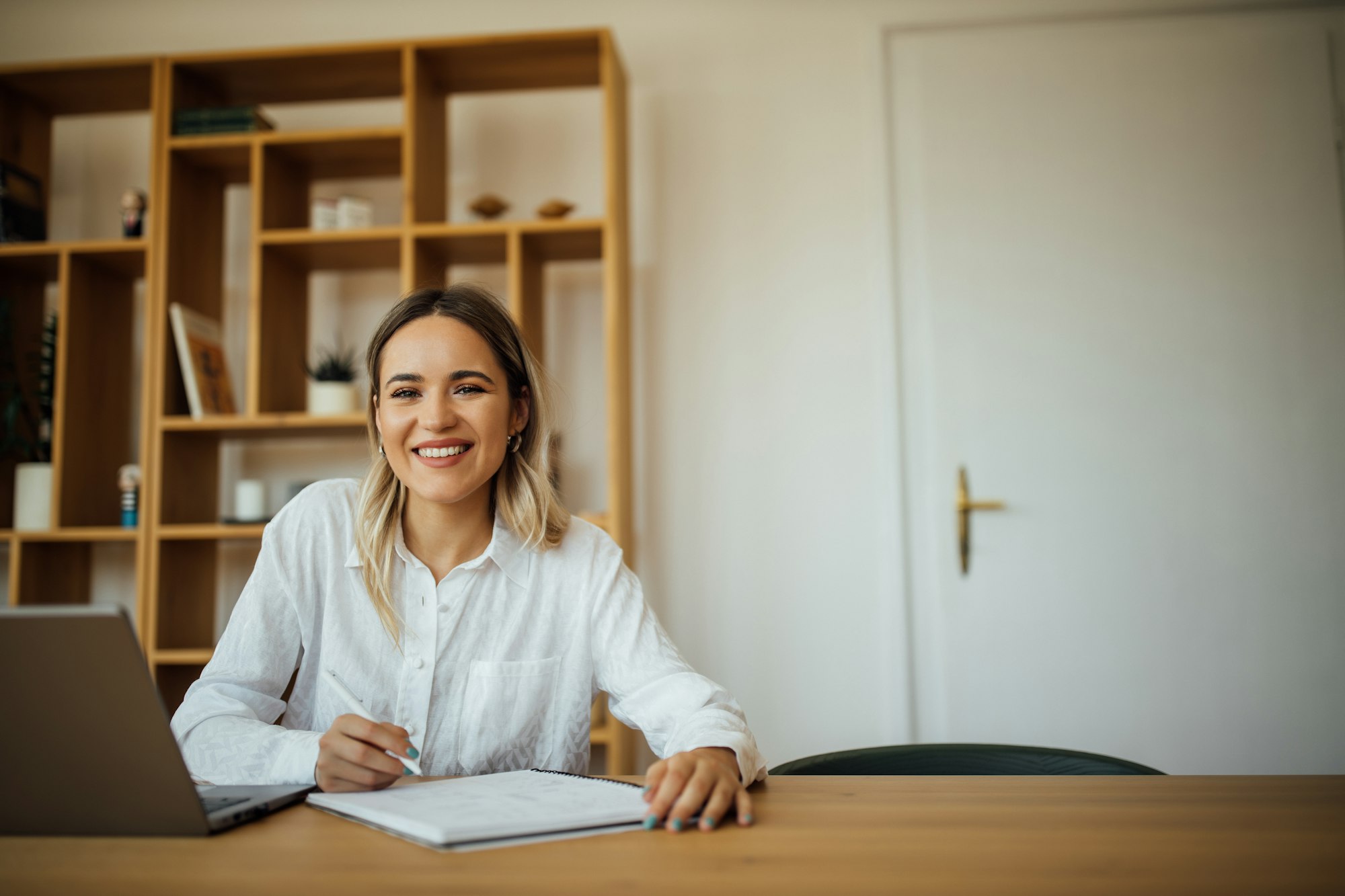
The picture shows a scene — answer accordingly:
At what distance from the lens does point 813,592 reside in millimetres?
2633

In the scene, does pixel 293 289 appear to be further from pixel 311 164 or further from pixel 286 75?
pixel 286 75

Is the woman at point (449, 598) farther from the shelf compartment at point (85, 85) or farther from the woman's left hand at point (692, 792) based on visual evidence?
the shelf compartment at point (85, 85)

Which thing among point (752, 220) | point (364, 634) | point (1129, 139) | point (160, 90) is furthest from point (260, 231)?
point (1129, 139)

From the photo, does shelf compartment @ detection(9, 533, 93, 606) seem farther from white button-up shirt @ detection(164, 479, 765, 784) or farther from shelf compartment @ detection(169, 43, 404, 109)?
white button-up shirt @ detection(164, 479, 765, 784)

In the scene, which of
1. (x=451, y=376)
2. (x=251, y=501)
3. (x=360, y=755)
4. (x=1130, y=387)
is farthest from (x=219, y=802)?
(x=1130, y=387)

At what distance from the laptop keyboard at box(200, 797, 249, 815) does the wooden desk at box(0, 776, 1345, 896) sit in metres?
0.04

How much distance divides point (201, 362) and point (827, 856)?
235 cm

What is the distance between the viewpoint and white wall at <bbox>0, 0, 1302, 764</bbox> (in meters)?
2.61

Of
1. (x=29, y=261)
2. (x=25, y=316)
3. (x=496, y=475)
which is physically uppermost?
(x=29, y=261)

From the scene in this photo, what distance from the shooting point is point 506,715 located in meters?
1.33

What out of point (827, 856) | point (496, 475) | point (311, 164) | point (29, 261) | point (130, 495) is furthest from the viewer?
point (311, 164)

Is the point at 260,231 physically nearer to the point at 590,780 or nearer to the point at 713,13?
the point at 713,13

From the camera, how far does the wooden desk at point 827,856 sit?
678mm

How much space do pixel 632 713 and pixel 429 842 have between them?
530 millimetres
